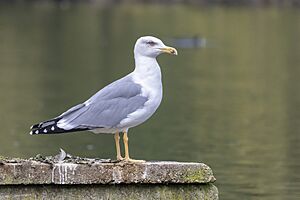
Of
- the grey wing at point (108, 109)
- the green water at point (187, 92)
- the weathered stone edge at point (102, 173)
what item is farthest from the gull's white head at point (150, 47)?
the green water at point (187, 92)

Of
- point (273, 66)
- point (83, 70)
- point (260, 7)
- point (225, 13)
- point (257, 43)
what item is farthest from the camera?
point (260, 7)

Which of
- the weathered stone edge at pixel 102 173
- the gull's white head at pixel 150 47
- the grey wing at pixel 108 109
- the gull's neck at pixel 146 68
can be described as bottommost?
the weathered stone edge at pixel 102 173

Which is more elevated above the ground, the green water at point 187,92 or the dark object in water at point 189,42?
the dark object in water at point 189,42

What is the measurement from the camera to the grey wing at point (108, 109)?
24.0 ft

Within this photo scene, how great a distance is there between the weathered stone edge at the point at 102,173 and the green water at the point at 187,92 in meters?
3.77

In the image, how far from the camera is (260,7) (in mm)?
62125

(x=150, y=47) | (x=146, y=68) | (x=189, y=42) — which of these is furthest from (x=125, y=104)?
(x=189, y=42)

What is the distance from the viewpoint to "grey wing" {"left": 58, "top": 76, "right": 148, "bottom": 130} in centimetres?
732

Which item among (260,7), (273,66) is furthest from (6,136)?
(260,7)

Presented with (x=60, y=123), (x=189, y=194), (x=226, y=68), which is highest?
(x=226, y=68)

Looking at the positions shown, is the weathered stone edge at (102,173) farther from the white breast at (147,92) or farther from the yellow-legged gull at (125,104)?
the white breast at (147,92)

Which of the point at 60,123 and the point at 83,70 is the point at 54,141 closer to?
the point at 60,123

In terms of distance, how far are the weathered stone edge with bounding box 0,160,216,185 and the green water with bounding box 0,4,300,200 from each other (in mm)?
3772

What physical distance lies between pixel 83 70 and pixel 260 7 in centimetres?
3679
